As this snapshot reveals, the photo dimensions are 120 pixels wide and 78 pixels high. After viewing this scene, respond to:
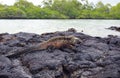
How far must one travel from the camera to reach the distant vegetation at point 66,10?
3565 inches

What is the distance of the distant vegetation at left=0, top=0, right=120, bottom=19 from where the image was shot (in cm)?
9056

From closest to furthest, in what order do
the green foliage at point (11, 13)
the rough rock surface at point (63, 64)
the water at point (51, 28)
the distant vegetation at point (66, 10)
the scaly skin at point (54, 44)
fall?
the rough rock surface at point (63, 64)
the scaly skin at point (54, 44)
the water at point (51, 28)
the green foliage at point (11, 13)
the distant vegetation at point (66, 10)

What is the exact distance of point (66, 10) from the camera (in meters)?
101

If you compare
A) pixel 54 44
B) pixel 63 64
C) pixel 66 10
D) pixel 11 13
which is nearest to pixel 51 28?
pixel 54 44

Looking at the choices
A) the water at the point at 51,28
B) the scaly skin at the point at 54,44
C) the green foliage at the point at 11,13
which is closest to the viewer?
the scaly skin at the point at 54,44

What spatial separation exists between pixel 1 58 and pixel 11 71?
1323mm

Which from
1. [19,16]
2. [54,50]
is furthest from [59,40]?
[19,16]

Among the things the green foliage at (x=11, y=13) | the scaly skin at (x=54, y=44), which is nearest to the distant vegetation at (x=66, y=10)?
the green foliage at (x=11, y=13)

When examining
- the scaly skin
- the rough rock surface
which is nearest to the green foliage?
the scaly skin

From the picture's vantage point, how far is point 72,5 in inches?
4117

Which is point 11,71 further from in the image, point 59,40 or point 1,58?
point 59,40

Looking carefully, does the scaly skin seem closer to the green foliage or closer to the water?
the water

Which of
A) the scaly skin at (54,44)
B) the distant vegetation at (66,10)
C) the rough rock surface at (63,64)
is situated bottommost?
the distant vegetation at (66,10)

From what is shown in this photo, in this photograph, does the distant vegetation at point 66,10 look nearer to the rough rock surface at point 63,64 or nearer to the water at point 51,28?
the water at point 51,28
